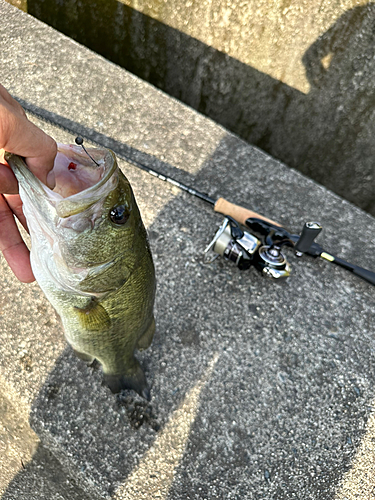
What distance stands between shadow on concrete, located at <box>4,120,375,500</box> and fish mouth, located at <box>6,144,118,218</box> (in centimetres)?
102

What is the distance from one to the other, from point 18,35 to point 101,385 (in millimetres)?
2929

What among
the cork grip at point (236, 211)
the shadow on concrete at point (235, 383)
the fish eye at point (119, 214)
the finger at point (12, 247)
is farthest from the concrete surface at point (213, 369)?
the fish eye at point (119, 214)

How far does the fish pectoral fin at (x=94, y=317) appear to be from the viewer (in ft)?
4.92

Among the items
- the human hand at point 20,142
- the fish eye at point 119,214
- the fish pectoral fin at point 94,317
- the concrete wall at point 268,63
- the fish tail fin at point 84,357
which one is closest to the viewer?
the human hand at point 20,142

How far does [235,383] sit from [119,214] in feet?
4.06

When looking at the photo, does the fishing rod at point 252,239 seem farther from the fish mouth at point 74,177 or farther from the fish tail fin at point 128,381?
the fish tail fin at point 128,381

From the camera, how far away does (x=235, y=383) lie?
6.66ft

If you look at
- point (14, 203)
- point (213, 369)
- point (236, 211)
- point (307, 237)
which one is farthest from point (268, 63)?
point (213, 369)

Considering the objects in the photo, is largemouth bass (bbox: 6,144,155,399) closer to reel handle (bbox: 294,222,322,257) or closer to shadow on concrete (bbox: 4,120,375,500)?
shadow on concrete (bbox: 4,120,375,500)

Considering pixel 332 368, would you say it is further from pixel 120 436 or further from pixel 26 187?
pixel 26 187

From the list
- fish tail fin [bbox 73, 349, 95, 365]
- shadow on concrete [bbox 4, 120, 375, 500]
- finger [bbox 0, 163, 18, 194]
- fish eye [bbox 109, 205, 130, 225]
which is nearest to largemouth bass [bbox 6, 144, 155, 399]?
fish eye [bbox 109, 205, 130, 225]

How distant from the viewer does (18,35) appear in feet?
10.0

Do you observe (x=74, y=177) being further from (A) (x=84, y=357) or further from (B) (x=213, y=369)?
(B) (x=213, y=369)

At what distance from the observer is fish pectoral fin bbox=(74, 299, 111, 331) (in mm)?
1501
